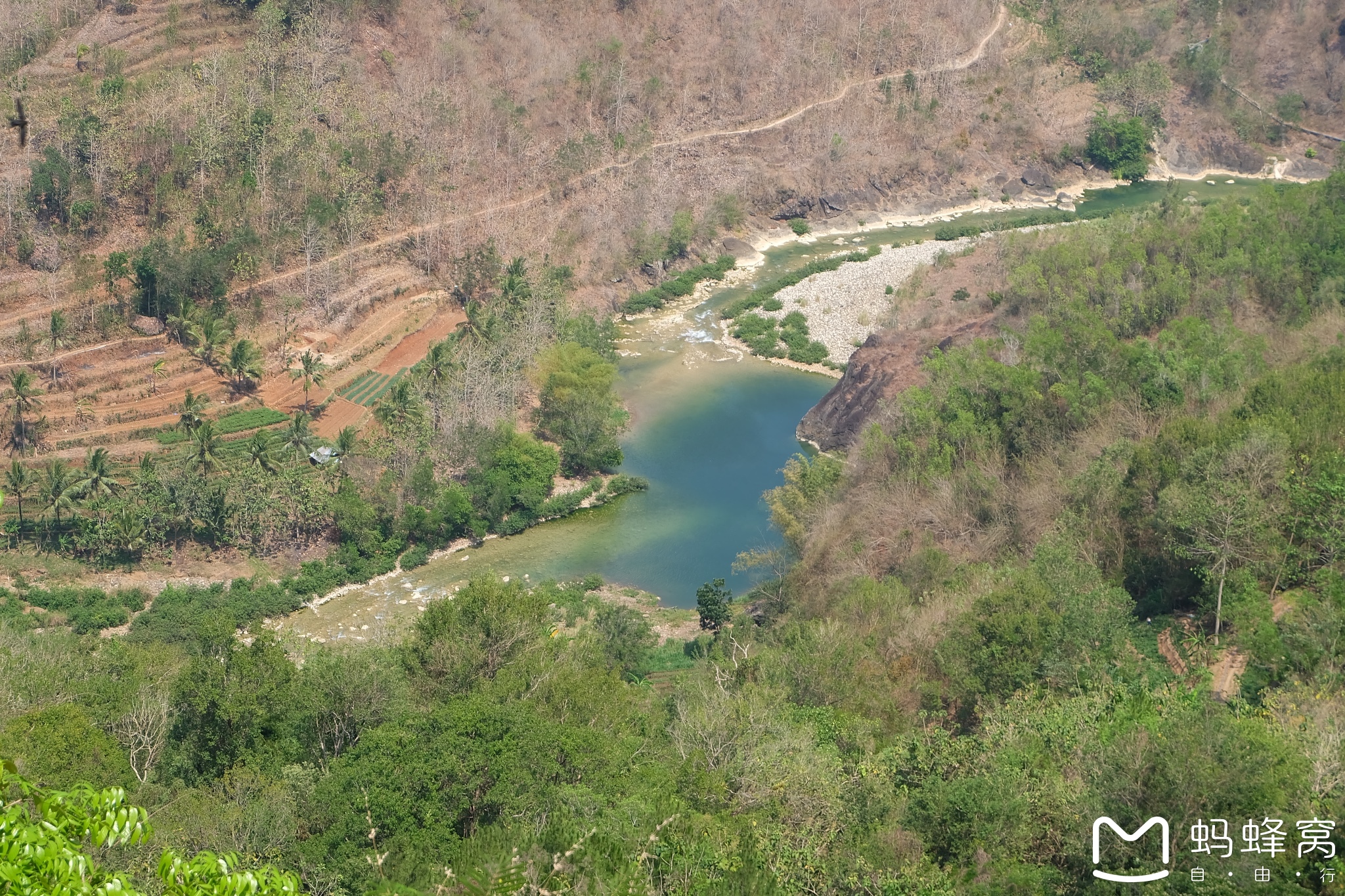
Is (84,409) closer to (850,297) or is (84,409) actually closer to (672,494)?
(672,494)

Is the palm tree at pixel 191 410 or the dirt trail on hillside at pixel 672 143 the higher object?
the dirt trail on hillside at pixel 672 143

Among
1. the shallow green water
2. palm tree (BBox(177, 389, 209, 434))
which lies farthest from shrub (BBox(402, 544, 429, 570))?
palm tree (BBox(177, 389, 209, 434))

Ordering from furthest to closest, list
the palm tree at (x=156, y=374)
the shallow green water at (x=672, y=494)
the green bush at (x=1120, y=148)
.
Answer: the green bush at (x=1120, y=148), the palm tree at (x=156, y=374), the shallow green water at (x=672, y=494)

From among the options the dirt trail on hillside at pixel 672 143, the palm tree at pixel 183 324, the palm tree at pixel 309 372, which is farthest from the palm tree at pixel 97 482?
the dirt trail on hillside at pixel 672 143

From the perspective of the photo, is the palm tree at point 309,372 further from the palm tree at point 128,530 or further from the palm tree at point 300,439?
the palm tree at point 128,530

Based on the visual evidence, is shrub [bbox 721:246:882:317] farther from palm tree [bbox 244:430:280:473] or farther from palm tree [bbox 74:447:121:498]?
palm tree [bbox 74:447:121:498]

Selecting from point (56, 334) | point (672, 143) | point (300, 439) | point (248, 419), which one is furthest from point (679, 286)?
point (56, 334)
